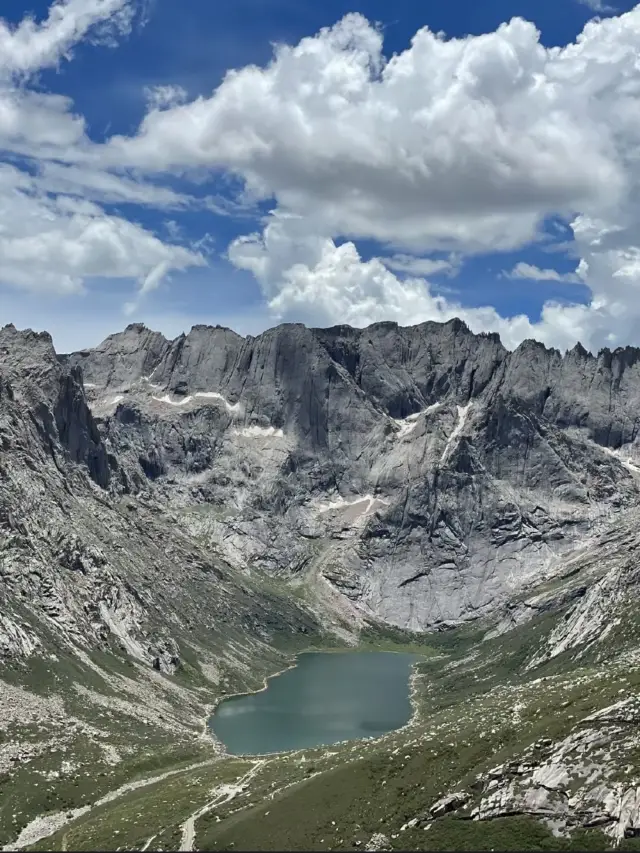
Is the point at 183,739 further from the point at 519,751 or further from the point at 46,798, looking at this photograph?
the point at 519,751

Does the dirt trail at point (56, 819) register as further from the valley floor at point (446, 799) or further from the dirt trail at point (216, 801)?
the dirt trail at point (216, 801)

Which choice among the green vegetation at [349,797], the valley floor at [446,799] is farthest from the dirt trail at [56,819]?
the green vegetation at [349,797]

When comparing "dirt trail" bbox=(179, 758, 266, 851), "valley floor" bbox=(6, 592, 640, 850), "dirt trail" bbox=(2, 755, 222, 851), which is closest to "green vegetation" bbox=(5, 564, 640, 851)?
"valley floor" bbox=(6, 592, 640, 850)

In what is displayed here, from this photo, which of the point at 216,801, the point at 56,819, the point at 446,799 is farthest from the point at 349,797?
the point at 56,819

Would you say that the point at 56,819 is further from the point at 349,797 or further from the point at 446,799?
the point at 446,799

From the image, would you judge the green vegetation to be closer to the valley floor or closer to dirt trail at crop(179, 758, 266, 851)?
the valley floor

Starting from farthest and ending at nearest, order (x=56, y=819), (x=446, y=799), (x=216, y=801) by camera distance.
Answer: (x=56, y=819) < (x=216, y=801) < (x=446, y=799)

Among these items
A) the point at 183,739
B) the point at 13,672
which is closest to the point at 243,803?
the point at 183,739

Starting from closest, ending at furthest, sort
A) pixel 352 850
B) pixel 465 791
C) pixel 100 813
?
pixel 352 850 < pixel 465 791 < pixel 100 813
